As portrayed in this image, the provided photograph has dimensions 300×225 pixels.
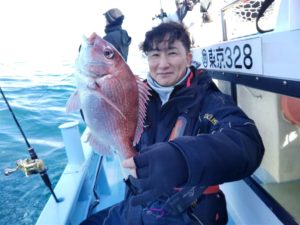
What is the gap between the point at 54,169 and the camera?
4719 millimetres

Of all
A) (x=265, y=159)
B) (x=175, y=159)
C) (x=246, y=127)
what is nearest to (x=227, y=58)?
(x=265, y=159)

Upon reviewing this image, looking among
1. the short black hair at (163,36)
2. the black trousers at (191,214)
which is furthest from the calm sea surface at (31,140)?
the black trousers at (191,214)

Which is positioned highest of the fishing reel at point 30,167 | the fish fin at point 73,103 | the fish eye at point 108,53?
the fish eye at point 108,53

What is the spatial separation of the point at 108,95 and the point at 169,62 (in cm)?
68

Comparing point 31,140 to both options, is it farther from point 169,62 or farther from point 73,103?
point 73,103

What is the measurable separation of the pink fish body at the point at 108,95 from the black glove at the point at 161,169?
327 millimetres

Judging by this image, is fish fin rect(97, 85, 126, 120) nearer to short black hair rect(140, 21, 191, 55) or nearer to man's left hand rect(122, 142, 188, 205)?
man's left hand rect(122, 142, 188, 205)

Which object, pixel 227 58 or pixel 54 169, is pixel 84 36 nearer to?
pixel 227 58

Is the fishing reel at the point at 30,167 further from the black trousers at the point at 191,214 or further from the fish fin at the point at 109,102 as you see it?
the fish fin at the point at 109,102

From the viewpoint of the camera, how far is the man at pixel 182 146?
3.15ft

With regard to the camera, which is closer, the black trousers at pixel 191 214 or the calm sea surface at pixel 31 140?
the black trousers at pixel 191 214

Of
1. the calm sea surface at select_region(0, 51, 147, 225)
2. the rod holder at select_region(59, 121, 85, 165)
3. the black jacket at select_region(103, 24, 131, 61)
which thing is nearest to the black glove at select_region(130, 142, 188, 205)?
the calm sea surface at select_region(0, 51, 147, 225)

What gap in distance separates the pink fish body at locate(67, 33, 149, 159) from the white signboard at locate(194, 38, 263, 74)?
68 cm

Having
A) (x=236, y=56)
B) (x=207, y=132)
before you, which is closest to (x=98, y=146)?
(x=207, y=132)
